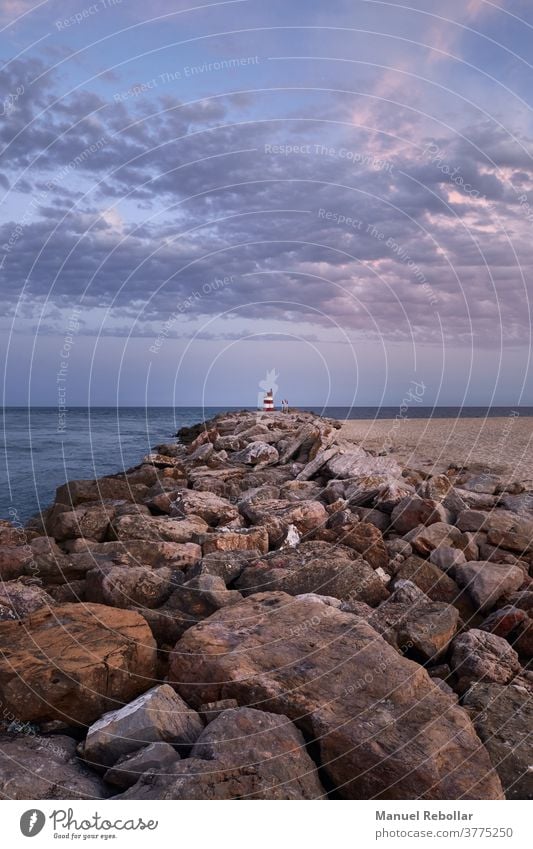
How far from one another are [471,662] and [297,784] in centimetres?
274

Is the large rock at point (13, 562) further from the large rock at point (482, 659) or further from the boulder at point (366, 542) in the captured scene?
the large rock at point (482, 659)

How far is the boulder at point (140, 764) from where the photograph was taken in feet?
13.8

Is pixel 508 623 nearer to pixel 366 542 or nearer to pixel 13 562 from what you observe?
pixel 366 542

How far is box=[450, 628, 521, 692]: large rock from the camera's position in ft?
19.6

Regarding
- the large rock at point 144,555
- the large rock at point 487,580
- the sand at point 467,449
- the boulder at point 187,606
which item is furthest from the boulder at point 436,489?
the boulder at point 187,606

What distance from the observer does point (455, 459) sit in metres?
→ 20.8

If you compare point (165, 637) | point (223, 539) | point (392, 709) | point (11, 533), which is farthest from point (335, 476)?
point (392, 709)

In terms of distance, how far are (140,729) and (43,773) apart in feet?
2.39

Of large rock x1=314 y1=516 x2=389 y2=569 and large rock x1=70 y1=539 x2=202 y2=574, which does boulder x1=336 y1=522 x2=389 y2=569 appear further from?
large rock x1=70 y1=539 x2=202 y2=574

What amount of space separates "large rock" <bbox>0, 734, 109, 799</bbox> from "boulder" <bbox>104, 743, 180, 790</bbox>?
0.48ft

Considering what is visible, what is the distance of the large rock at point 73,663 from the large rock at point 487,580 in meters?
4.40

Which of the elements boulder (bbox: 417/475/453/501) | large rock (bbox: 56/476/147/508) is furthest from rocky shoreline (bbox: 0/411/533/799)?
large rock (bbox: 56/476/147/508)

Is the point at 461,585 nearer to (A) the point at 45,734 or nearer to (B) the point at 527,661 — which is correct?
(B) the point at 527,661
